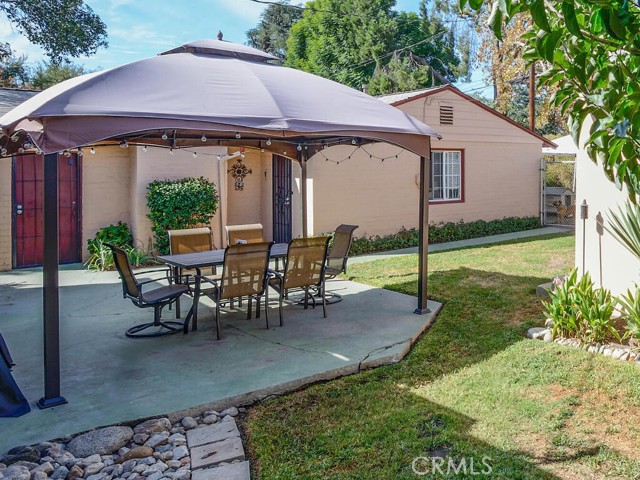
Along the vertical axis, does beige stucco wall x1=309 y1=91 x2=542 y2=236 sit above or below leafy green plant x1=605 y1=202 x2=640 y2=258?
above

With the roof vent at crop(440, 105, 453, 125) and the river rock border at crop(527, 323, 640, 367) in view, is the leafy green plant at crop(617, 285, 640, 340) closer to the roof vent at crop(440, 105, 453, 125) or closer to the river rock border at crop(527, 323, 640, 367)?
the river rock border at crop(527, 323, 640, 367)

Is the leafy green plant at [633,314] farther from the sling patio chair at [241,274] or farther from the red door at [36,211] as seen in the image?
the red door at [36,211]

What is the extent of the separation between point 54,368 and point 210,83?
3.08 meters

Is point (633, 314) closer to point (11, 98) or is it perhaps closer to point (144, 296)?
point (144, 296)

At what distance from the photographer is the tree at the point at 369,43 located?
31750 millimetres

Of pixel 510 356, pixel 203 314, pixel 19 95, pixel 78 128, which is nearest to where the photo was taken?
pixel 78 128

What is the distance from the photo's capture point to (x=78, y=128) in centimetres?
425

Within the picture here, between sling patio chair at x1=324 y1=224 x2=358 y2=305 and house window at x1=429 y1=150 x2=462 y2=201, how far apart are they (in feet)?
21.0

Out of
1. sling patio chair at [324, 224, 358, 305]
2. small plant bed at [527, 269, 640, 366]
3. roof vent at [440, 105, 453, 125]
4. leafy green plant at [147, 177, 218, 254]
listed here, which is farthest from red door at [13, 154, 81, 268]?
small plant bed at [527, 269, 640, 366]

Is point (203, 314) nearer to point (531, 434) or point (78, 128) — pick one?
point (78, 128)

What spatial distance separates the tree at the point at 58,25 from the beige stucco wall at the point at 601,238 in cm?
2008

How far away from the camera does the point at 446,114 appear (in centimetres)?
1386

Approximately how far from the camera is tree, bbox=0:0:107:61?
19656 millimetres

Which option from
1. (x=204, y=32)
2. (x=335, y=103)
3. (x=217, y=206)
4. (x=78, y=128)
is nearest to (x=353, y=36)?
(x=204, y=32)
